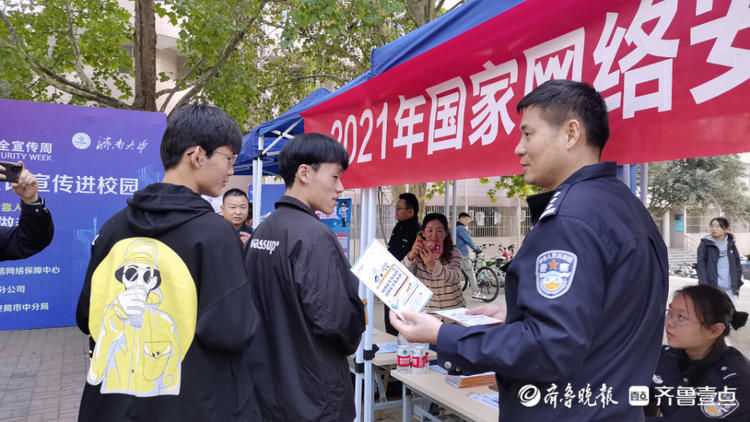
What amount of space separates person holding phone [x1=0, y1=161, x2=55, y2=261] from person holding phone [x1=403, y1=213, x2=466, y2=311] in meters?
2.73

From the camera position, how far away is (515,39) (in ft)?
5.82

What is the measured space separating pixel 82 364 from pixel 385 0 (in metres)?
5.41

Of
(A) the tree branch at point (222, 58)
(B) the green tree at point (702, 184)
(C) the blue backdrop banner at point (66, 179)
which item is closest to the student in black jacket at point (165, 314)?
(C) the blue backdrop banner at point (66, 179)

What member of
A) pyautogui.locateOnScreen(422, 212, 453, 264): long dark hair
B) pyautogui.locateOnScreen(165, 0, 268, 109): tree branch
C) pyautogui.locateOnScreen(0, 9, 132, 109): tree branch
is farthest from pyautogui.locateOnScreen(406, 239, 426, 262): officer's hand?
pyautogui.locateOnScreen(0, 9, 132, 109): tree branch

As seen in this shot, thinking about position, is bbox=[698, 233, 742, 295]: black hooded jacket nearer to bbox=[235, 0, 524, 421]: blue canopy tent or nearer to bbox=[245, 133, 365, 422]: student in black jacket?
bbox=[235, 0, 524, 421]: blue canopy tent

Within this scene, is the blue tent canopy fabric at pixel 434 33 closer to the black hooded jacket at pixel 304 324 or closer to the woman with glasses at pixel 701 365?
the black hooded jacket at pixel 304 324

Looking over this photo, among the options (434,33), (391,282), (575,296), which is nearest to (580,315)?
(575,296)

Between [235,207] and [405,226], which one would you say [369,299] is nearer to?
[235,207]

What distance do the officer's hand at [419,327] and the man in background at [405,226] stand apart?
370cm

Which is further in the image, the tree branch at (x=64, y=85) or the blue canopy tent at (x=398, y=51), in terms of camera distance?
the tree branch at (x=64, y=85)

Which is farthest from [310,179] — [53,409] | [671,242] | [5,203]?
[671,242]

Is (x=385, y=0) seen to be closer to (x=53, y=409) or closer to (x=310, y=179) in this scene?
(x=310, y=179)

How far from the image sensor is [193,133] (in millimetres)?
1381

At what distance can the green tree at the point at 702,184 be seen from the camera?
18.6 m
